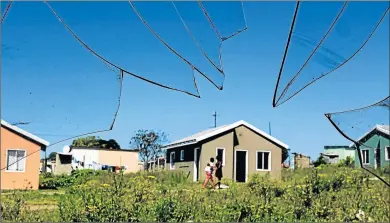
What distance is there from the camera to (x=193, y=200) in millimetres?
3266

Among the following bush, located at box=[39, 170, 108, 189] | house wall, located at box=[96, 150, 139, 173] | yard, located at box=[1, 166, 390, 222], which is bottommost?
yard, located at box=[1, 166, 390, 222]

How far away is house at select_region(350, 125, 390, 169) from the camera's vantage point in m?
1.45

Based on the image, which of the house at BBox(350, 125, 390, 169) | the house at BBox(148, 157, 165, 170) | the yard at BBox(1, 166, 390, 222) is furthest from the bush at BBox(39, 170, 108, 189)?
the house at BBox(350, 125, 390, 169)

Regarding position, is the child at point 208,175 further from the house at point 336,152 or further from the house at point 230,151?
the house at point 336,152

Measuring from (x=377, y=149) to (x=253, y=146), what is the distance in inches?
30.6

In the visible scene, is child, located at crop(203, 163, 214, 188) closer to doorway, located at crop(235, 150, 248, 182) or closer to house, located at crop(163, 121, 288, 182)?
house, located at crop(163, 121, 288, 182)

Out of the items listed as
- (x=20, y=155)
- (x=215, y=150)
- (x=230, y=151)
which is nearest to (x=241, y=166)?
(x=230, y=151)

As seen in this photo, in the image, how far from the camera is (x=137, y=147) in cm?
184

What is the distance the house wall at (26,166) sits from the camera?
124 centimetres

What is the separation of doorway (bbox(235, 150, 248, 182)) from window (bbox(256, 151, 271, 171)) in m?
0.08

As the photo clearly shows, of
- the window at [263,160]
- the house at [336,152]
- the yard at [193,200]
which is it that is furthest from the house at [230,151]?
the house at [336,152]

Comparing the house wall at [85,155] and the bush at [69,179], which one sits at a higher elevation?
the house wall at [85,155]

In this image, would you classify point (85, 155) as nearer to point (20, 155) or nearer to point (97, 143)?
point (97, 143)

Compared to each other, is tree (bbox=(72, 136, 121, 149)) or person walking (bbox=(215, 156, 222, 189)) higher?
tree (bbox=(72, 136, 121, 149))
